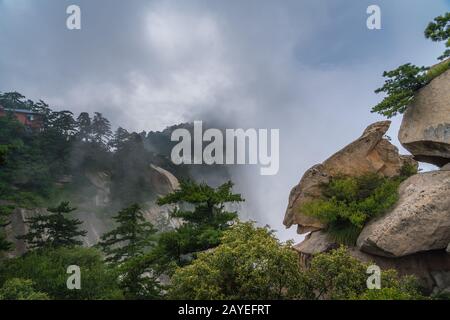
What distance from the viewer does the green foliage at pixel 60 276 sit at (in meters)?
15.5

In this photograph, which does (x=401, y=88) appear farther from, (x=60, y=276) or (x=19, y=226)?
(x=19, y=226)

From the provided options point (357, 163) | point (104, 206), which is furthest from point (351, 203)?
point (104, 206)

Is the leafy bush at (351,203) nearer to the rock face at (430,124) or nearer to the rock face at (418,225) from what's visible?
the rock face at (418,225)

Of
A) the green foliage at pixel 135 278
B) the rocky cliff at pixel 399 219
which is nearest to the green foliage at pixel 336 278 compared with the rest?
the rocky cliff at pixel 399 219

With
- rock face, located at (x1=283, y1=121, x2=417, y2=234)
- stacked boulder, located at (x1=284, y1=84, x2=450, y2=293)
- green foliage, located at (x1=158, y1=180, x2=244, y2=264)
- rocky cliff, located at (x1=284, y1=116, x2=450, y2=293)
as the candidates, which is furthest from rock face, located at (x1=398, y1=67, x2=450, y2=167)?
green foliage, located at (x1=158, y1=180, x2=244, y2=264)

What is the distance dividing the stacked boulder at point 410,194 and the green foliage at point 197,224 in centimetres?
591

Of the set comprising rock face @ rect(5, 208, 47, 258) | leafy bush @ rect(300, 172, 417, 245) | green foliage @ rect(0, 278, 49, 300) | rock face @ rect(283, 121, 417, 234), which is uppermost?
rock face @ rect(283, 121, 417, 234)

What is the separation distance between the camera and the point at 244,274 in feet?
33.0

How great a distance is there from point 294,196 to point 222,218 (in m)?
6.45

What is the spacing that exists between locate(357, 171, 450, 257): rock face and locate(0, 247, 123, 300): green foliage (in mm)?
13015

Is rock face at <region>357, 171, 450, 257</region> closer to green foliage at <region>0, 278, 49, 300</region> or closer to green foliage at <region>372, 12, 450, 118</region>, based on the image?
green foliage at <region>372, 12, 450, 118</region>

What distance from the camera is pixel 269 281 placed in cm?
1011

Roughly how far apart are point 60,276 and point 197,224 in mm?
7165

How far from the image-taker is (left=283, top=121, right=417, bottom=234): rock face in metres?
20.6
